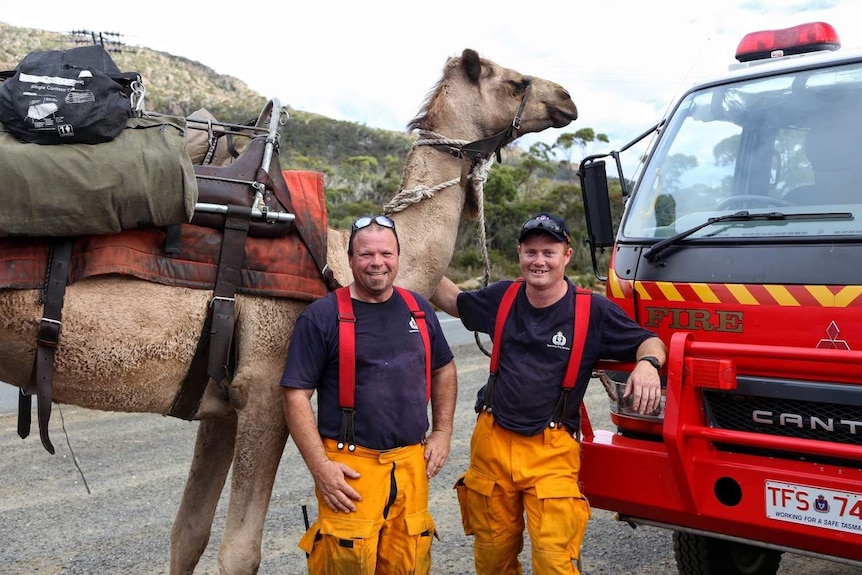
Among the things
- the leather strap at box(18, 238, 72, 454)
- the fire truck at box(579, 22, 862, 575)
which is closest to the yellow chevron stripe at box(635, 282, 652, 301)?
the fire truck at box(579, 22, 862, 575)

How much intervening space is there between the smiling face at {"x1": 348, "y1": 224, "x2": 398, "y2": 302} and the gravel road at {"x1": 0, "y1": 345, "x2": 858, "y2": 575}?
182 centimetres

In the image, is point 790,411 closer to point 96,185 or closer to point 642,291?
point 642,291

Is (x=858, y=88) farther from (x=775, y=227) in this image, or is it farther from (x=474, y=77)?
(x=474, y=77)

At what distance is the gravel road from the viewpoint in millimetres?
4598

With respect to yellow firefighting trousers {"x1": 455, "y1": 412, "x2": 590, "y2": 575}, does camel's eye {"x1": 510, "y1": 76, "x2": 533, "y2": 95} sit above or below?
above

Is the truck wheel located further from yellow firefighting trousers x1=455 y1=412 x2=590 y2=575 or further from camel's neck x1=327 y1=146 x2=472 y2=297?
camel's neck x1=327 y1=146 x2=472 y2=297

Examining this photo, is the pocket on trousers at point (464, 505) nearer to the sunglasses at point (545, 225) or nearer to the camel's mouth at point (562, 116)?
the sunglasses at point (545, 225)

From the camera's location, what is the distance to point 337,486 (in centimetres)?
306

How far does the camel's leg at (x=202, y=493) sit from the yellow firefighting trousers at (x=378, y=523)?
923 millimetres

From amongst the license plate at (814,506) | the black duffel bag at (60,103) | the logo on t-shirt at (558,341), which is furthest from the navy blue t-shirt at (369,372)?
the license plate at (814,506)

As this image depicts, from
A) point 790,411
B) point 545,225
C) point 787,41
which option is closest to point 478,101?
point 545,225

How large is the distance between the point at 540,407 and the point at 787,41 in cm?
246

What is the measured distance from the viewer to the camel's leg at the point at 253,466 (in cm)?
332

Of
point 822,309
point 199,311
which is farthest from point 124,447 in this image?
point 822,309
